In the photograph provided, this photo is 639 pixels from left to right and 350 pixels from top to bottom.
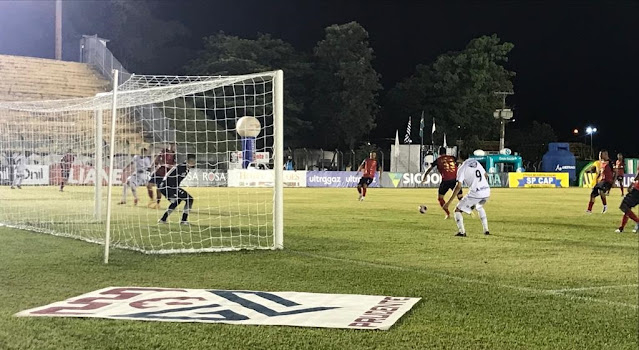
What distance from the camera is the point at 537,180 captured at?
51.5 m

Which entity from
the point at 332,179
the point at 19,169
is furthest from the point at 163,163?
the point at 332,179

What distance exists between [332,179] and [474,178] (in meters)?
31.6

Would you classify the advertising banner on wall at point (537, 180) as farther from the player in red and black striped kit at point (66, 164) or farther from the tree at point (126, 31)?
the tree at point (126, 31)

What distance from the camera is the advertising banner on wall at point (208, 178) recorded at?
105ft

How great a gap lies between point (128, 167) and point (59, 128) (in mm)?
5274

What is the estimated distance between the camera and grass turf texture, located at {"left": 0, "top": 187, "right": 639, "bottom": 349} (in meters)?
5.68

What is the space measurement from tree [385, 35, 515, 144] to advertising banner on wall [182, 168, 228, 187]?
4069cm

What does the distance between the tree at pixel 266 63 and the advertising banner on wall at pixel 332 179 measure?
16.9 metres

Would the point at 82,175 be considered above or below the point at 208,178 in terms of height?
above

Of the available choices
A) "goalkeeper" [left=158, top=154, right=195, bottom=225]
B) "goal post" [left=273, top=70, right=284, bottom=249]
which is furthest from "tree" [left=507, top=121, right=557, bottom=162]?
"goal post" [left=273, top=70, right=284, bottom=249]

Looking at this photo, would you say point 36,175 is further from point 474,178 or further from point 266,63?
point 266,63

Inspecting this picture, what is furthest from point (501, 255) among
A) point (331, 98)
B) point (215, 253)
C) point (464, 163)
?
point (331, 98)

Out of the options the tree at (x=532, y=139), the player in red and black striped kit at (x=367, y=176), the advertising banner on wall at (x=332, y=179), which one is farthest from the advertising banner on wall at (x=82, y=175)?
the tree at (x=532, y=139)

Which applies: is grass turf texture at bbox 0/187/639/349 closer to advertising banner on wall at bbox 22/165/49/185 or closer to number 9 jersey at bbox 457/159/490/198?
number 9 jersey at bbox 457/159/490/198
